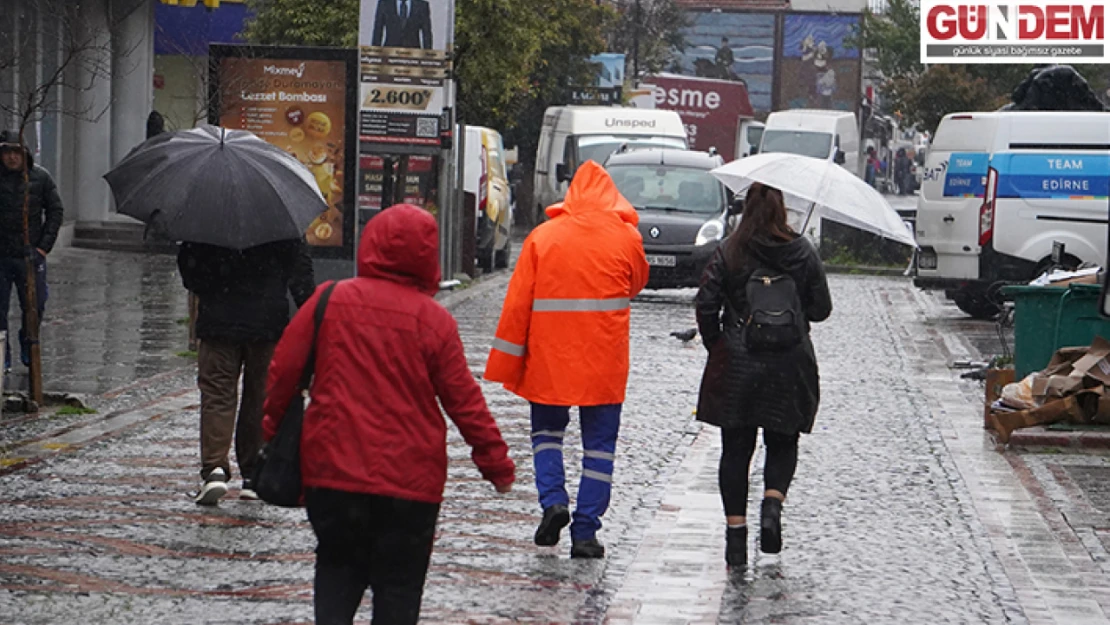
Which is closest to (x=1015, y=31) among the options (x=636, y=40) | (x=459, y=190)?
(x=459, y=190)

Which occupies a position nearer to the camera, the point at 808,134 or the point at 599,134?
the point at 599,134

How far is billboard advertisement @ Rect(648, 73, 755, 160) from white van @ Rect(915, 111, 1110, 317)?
36437 mm

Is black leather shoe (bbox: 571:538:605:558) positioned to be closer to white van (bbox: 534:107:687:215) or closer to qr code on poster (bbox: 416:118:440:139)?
qr code on poster (bbox: 416:118:440:139)

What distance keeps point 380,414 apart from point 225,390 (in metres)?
4.07

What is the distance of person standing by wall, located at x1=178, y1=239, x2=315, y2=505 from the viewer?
9031 mm

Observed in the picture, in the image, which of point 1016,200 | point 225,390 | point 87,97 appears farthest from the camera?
point 87,97

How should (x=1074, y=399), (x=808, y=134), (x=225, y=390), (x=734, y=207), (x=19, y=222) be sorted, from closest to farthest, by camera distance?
(x=225, y=390) < (x=1074, y=399) < (x=19, y=222) < (x=734, y=207) < (x=808, y=134)

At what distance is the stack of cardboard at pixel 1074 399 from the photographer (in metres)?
11.9

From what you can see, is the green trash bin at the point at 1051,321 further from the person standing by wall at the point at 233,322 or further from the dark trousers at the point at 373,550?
the dark trousers at the point at 373,550

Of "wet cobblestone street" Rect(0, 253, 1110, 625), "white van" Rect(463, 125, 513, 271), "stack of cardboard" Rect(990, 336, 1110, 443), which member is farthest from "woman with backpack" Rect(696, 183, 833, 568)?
"white van" Rect(463, 125, 513, 271)

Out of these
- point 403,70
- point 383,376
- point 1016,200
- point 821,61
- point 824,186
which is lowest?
point 383,376

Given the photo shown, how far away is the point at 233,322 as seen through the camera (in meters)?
9.01

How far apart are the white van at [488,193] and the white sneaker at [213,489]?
17.4 meters

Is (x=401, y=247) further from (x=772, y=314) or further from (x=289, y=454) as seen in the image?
(x=772, y=314)
